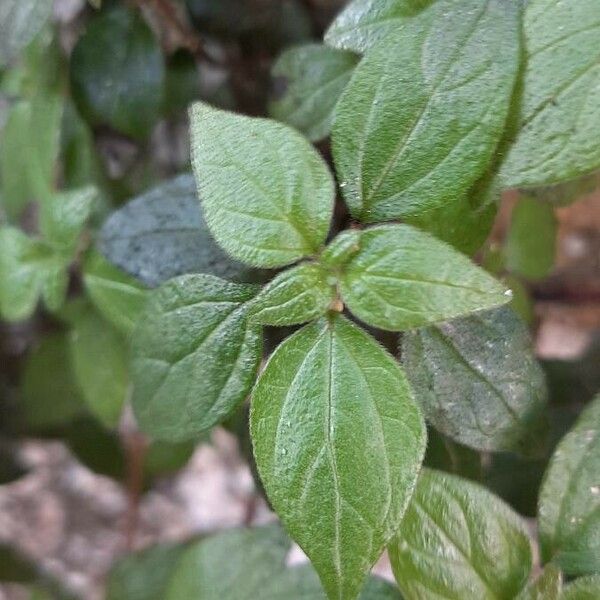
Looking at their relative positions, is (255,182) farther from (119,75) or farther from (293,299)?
(119,75)

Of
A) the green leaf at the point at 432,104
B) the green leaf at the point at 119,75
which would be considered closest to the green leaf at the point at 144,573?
the green leaf at the point at 119,75

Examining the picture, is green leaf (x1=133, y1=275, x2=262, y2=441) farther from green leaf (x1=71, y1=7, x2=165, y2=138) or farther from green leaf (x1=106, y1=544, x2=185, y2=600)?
green leaf (x1=106, y1=544, x2=185, y2=600)

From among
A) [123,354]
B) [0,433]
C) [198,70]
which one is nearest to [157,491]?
[0,433]

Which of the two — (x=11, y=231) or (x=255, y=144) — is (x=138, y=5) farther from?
(x=255, y=144)

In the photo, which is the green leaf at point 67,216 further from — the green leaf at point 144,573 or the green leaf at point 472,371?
the green leaf at point 144,573

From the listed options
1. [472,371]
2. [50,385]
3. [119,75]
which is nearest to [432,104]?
[472,371]

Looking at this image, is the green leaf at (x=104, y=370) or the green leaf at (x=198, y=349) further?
the green leaf at (x=104, y=370)

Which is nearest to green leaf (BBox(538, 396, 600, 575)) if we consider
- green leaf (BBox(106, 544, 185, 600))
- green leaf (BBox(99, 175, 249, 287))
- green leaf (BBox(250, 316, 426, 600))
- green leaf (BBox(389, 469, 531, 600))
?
green leaf (BBox(389, 469, 531, 600))
